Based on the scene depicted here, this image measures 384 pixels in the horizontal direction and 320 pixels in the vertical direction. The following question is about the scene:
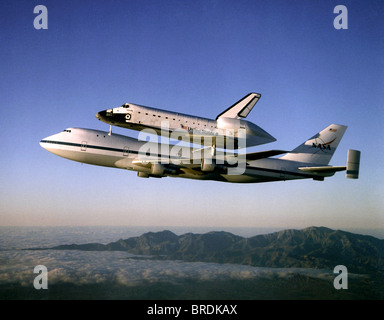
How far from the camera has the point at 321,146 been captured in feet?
146

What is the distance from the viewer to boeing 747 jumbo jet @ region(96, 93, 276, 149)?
32.5 metres

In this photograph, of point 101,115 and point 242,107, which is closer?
point 101,115

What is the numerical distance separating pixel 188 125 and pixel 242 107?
8.80 meters

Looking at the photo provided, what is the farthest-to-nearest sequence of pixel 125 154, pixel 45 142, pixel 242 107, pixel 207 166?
1. pixel 242 107
2. pixel 45 142
3. pixel 125 154
4. pixel 207 166

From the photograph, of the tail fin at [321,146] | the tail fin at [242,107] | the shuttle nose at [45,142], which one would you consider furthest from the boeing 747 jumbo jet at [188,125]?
the tail fin at [321,146]

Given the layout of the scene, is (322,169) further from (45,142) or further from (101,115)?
(45,142)

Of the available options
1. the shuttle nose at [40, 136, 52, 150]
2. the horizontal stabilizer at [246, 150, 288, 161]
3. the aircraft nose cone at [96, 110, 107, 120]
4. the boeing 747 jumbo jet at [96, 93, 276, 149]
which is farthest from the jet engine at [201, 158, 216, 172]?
the shuttle nose at [40, 136, 52, 150]

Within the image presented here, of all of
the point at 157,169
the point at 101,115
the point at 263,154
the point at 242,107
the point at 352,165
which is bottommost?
the point at 157,169

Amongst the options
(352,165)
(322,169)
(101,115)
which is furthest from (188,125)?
(352,165)

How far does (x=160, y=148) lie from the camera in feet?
119

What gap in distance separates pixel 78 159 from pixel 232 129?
57.4 ft

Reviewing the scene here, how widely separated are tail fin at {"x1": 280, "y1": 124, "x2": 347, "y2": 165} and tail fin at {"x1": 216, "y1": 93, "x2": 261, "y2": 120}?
993 cm
